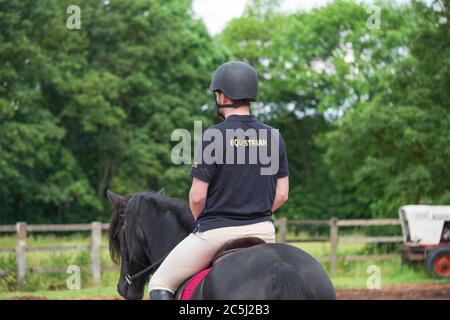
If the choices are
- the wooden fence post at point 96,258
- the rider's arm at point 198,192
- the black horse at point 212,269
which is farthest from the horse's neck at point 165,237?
the wooden fence post at point 96,258

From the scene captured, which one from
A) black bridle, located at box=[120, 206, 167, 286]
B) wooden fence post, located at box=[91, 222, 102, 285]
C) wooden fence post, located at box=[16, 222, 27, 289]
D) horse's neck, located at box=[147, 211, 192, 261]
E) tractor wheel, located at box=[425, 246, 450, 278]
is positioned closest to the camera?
horse's neck, located at box=[147, 211, 192, 261]

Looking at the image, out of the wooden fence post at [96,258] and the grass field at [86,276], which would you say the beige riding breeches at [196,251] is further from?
the wooden fence post at [96,258]

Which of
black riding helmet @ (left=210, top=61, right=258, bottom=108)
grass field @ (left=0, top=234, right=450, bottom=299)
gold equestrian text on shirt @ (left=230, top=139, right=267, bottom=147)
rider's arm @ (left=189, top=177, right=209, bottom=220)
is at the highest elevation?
black riding helmet @ (left=210, top=61, right=258, bottom=108)

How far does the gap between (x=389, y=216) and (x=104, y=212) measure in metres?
14.1

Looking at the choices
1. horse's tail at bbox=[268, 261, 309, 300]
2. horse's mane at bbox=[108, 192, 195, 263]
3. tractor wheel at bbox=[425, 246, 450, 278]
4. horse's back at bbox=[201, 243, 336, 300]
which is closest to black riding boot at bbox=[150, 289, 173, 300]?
horse's back at bbox=[201, 243, 336, 300]

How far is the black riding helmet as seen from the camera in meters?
4.83

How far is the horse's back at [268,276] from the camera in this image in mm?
4141

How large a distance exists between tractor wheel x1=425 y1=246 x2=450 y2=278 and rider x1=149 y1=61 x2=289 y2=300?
13908 mm

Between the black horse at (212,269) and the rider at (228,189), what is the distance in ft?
0.87

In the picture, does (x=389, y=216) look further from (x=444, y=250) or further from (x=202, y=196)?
(x=202, y=196)

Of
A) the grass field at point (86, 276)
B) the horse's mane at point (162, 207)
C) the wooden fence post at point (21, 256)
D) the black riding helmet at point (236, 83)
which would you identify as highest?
the black riding helmet at point (236, 83)

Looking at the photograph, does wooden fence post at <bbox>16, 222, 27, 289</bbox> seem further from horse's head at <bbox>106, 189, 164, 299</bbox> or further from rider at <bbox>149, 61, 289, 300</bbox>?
rider at <bbox>149, 61, 289, 300</bbox>

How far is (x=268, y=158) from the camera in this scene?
487 centimetres

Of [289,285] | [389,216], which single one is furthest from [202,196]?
[389,216]
